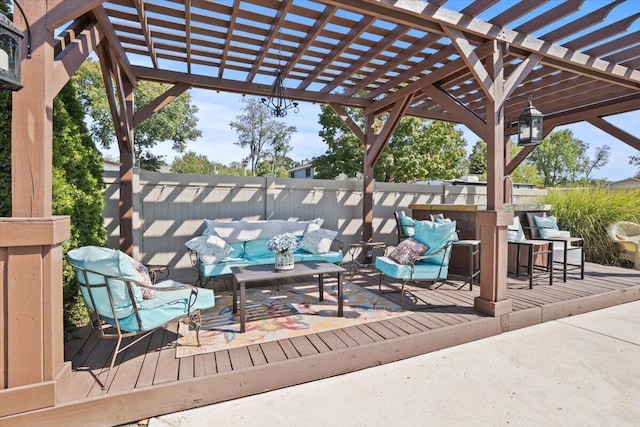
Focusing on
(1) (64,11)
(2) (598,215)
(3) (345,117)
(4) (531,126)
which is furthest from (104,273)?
(2) (598,215)

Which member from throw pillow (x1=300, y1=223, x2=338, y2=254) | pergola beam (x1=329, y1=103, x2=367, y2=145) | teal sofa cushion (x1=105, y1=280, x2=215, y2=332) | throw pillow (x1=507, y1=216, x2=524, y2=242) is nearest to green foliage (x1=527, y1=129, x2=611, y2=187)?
throw pillow (x1=507, y1=216, x2=524, y2=242)

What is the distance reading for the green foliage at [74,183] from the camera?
2807mm

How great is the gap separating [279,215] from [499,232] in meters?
3.51

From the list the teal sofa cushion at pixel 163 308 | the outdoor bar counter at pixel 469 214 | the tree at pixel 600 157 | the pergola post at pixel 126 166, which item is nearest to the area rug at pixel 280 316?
the teal sofa cushion at pixel 163 308

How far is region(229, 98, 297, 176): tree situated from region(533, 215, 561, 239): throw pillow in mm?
19643

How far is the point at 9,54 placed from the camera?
169cm

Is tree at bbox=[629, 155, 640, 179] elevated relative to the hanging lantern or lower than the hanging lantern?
elevated

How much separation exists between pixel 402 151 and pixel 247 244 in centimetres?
956

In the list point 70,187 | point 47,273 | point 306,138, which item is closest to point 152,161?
point 306,138

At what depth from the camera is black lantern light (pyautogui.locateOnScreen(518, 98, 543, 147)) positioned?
4297 millimetres

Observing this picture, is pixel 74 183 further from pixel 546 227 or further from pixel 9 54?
pixel 546 227

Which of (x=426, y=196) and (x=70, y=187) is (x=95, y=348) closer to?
(x=70, y=187)

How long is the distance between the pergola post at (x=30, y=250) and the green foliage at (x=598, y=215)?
322 inches

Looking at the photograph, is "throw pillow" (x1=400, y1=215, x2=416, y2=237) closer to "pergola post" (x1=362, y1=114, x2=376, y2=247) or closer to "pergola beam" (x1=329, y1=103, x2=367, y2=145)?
"pergola post" (x1=362, y1=114, x2=376, y2=247)
